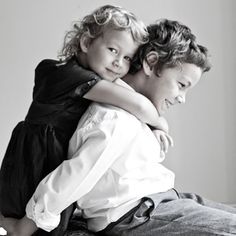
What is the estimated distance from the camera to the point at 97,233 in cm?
116

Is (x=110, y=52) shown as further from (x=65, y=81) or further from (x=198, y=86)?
(x=198, y=86)

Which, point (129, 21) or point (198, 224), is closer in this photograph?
point (198, 224)

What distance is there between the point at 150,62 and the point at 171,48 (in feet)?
0.19

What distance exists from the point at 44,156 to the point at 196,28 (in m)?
1.17

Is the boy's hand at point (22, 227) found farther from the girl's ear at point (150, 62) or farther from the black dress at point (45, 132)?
the girl's ear at point (150, 62)

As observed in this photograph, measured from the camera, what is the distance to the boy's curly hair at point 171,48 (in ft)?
3.90

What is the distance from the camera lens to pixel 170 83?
1.19 metres

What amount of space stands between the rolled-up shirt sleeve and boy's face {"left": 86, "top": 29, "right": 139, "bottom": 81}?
14 cm

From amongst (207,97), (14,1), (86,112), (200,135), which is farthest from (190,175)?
(86,112)

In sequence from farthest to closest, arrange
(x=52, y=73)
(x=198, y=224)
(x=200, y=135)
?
(x=200, y=135), (x=52, y=73), (x=198, y=224)

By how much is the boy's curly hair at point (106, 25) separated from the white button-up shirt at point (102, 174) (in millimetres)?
168

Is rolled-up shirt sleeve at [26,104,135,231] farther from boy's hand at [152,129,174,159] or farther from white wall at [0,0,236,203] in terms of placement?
white wall at [0,0,236,203]

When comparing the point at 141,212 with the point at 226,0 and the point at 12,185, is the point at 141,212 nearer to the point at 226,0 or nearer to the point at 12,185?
the point at 12,185

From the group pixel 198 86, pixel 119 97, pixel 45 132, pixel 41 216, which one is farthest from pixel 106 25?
pixel 198 86
